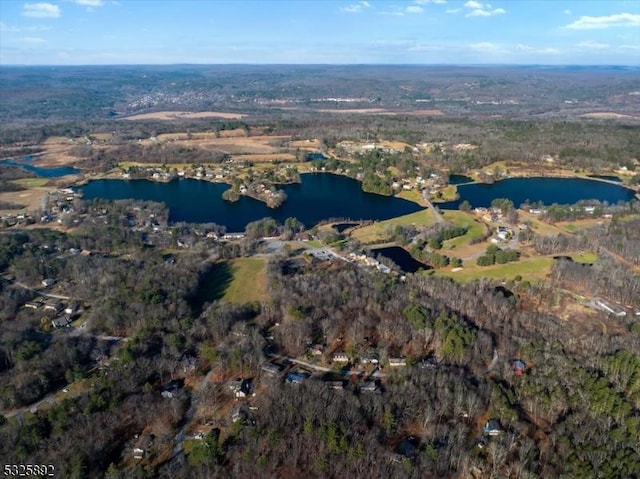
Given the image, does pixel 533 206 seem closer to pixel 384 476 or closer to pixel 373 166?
pixel 373 166

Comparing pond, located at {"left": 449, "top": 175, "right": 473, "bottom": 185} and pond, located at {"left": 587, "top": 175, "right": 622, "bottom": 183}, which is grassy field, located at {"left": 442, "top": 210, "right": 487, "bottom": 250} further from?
pond, located at {"left": 587, "top": 175, "right": 622, "bottom": 183}

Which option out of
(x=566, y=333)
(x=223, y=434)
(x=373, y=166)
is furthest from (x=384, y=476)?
(x=373, y=166)

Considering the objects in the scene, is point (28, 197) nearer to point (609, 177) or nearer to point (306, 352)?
point (306, 352)


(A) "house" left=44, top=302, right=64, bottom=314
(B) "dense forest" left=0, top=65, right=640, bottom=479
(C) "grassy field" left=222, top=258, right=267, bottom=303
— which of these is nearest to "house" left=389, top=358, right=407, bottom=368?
(B) "dense forest" left=0, top=65, right=640, bottom=479

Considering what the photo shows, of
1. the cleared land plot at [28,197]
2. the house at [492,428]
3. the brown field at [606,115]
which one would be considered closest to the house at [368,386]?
the house at [492,428]

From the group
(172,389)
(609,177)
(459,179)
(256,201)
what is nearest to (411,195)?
(459,179)

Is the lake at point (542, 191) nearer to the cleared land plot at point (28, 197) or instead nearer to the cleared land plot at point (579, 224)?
the cleared land plot at point (579, 224)
